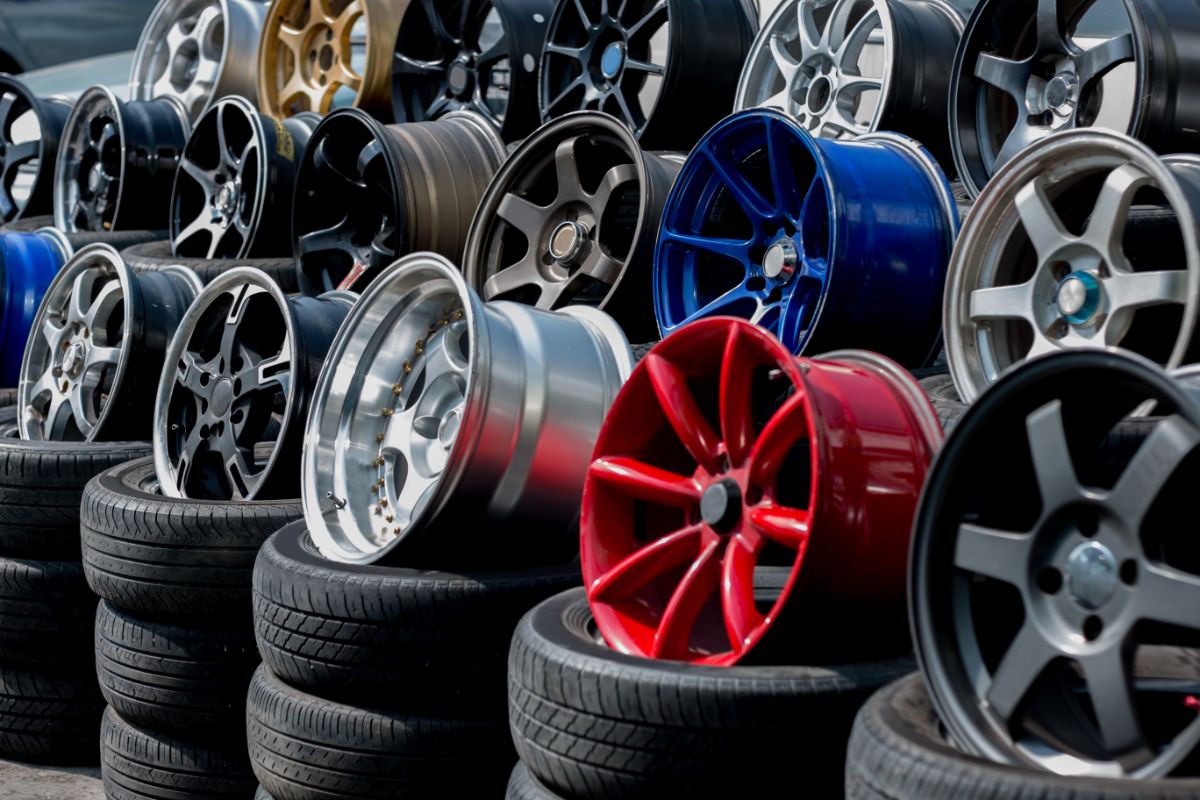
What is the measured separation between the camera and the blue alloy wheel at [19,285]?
7.98m

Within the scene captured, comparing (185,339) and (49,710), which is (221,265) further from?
(49,710)

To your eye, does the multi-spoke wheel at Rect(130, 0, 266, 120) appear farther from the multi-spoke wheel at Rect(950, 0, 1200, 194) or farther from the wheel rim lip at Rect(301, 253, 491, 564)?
the multi-spoke wheel at Rect(950, 0, 1200, 194)

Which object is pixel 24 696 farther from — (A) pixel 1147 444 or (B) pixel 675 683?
(A) pixel 1147 444

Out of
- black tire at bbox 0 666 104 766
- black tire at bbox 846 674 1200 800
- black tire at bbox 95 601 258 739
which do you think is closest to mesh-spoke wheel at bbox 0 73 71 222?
black tire at bbox 0 666 104 766

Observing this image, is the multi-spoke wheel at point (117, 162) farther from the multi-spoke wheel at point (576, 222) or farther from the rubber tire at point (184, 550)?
the rubber tire at point (184, 550)

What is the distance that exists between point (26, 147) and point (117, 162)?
1.39 m

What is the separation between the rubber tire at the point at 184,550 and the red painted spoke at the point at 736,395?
71.0 inches

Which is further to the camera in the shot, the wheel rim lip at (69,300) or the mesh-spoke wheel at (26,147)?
the mesh-spoke wheel at (26,147)

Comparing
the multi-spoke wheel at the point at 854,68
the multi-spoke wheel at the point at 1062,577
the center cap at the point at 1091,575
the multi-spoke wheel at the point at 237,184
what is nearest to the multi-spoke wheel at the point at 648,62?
the multi-spoke wheel at the point at 854,68

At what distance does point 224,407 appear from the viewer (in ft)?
18.0

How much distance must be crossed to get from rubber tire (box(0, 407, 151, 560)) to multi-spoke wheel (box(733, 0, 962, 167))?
304 cm

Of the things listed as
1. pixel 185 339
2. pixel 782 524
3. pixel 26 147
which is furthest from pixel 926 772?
pixel 26 147

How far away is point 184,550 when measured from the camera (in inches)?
190

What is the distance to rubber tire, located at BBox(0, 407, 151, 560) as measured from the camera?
5609 mm
